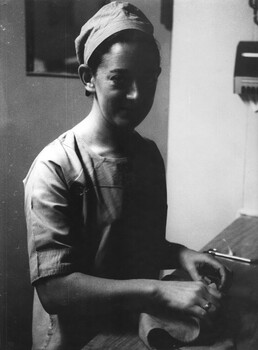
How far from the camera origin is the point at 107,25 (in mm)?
710

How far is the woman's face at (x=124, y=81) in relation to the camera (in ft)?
2.35

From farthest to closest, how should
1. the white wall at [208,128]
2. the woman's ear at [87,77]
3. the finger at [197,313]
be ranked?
the white wall at [208,128]
the woman's ear at [87,77]
the finger at [197,313]

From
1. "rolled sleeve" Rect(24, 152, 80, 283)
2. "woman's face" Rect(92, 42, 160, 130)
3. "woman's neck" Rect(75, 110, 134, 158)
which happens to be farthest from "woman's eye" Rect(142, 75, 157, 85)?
"rolled sleeve" Rect(24, 152, 80, 283)

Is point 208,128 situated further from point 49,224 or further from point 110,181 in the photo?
point 49,224

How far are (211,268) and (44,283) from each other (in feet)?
1.13

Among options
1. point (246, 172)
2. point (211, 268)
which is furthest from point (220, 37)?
point (211, 268)

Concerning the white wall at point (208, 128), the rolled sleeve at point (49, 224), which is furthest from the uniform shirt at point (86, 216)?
the white wall at point (208, 128)

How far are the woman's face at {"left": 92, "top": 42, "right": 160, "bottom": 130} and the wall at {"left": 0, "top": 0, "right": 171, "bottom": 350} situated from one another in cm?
7

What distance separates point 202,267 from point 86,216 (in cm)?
27

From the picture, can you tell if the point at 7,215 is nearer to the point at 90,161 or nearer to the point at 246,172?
the point at 90,161

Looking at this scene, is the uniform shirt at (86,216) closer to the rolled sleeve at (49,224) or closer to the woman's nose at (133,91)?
the rolled sleeve at (49,224)

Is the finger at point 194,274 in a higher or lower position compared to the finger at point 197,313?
lower

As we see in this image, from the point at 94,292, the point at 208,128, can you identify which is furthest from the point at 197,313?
the point at 208,128

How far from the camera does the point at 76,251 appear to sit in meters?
0.70
